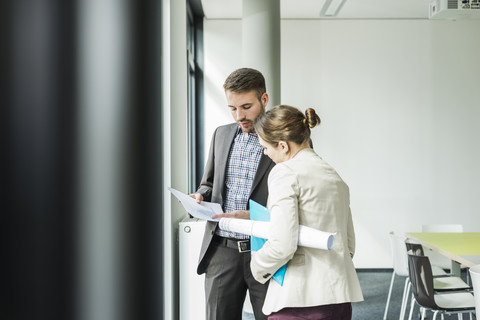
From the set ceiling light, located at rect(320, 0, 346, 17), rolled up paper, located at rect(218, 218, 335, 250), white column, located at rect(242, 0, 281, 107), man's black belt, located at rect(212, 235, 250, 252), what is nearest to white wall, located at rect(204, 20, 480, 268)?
ceiling light, located at rect(320, 0, 346, 17)

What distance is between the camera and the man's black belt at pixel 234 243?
171 centimetres

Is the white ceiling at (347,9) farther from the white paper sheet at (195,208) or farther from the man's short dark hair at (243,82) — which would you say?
the white paper sheet at (195,208)

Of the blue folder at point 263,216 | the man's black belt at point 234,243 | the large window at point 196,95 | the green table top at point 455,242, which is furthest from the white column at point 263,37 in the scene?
the blue folder at point 263,216

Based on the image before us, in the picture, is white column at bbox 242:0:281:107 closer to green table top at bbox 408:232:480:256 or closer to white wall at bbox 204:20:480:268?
white wall at bbox 204:20:480:268

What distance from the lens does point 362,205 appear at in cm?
569

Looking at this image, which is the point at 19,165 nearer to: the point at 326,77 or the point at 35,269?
the point at 35,269

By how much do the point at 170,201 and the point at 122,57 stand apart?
2.39 meters

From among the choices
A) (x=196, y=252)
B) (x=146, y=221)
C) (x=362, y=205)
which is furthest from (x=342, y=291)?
(x=362, y=205)

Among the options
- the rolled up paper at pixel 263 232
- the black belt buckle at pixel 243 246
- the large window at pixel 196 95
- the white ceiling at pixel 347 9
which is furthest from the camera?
the large window at pixel 196 95

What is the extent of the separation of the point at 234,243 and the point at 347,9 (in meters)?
4.39

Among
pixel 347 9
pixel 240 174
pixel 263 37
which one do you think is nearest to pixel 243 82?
pixel 240 174

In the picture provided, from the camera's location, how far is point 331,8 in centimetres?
499

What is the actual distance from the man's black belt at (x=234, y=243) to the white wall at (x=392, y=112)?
13.3ft

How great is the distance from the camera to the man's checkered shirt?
178 cm
